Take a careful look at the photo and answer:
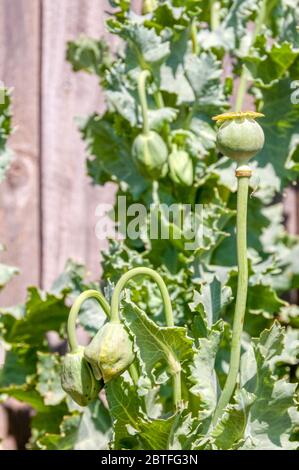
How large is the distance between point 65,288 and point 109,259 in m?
0.15

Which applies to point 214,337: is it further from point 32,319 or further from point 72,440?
point 32,319

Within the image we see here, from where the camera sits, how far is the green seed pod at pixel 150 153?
1.79 metres

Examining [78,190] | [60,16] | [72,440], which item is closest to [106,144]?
[78,190]

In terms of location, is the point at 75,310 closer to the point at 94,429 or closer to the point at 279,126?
the point at 94,429

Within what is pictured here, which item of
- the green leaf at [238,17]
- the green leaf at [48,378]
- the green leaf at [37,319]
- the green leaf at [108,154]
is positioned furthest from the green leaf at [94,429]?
the green leaf at [238,17]

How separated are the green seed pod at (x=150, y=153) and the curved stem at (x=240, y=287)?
45 cm

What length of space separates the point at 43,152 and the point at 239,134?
0.95 m

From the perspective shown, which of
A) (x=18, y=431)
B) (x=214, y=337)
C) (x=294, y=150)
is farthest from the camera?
(x=18, y=431)

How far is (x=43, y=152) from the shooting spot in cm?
220

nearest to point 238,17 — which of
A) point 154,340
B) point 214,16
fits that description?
point 214,16

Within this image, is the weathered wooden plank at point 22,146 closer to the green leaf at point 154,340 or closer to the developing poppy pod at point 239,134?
the green leaf at point 154,340

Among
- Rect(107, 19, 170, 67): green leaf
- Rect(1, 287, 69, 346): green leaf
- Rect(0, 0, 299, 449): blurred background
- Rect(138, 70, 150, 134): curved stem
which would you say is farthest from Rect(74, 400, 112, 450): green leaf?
Rect(107, 19, 170, 67): green leaf

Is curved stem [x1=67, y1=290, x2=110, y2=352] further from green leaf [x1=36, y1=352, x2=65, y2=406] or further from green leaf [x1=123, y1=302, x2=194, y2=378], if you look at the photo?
green leaf [x1=36, y1=352, x2=65, y2=406]
